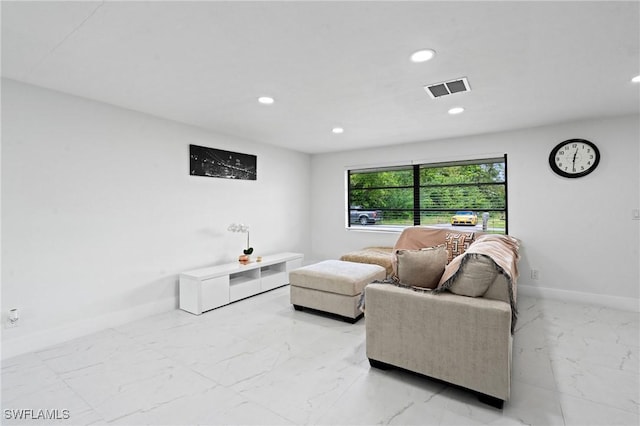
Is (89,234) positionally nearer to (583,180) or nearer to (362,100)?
(362,100)

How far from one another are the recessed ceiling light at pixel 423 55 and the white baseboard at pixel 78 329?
3534 mm

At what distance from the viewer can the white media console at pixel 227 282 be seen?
3420 mm

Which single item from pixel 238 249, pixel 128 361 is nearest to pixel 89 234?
pixel 128 361

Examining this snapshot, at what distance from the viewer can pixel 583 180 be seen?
366 centimetres

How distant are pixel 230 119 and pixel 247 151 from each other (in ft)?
3.41

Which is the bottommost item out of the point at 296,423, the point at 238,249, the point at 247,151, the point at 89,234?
the point at 296,423

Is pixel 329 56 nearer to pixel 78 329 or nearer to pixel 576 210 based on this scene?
pixel 78 329

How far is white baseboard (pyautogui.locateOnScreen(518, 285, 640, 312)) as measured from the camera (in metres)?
3.46

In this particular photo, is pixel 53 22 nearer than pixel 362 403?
Yes

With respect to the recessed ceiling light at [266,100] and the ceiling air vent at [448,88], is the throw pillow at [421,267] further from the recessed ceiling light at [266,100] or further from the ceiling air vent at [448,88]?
the recessed ceiling light at [266,100]

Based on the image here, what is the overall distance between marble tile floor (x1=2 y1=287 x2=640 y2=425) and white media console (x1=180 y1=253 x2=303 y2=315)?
1.37ft

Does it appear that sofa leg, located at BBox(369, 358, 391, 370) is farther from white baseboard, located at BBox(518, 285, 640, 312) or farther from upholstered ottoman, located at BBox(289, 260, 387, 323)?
white baseboard, located at BBox(518, 285, 640, 312)

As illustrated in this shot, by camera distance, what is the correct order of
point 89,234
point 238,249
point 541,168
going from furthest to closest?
point 238,249 < point 541,168 < point 89,234

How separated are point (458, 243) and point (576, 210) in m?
1.42
